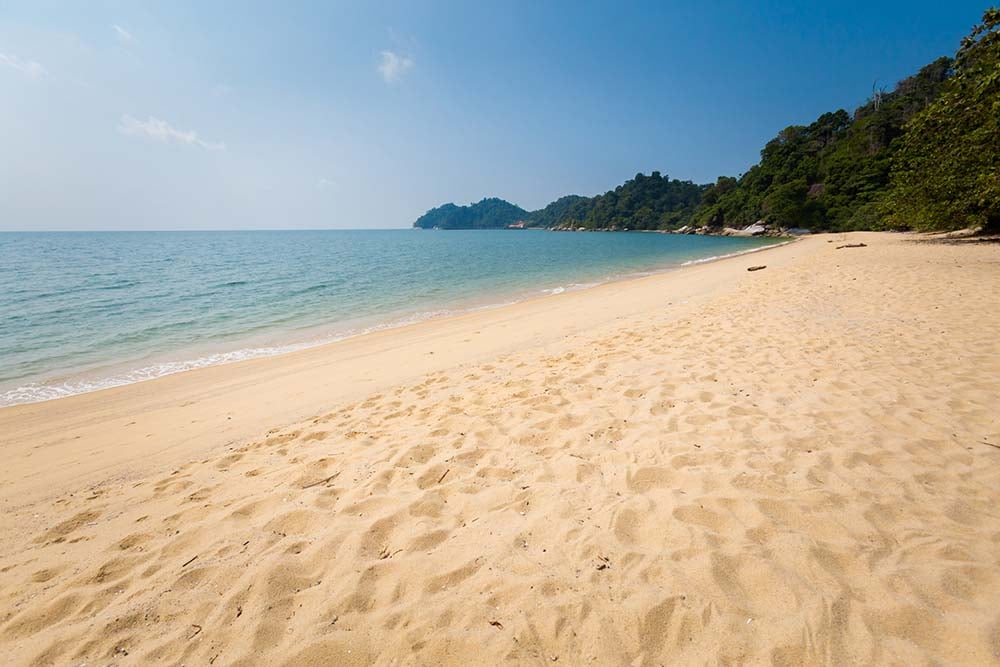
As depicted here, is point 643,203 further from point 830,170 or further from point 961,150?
point 961,150

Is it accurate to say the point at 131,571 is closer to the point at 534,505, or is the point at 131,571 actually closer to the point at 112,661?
the point at 112,661

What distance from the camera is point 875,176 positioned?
62156 millimetres

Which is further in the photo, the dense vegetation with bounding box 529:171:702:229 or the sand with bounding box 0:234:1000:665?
the dense vegetation with bounding box 529:171:702:229

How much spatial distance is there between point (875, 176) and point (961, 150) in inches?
2439

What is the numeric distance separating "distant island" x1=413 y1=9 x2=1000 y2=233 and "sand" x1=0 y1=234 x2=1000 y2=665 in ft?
46.4

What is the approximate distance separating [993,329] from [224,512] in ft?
36.4

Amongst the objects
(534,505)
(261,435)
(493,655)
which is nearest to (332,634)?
(493,655)

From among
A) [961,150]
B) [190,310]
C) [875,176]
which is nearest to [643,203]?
[875,176]

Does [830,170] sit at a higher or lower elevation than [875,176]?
higher

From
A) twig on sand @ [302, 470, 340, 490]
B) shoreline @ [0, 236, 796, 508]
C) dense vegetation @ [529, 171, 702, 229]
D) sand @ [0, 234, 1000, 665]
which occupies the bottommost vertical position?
shoreline @ [0, 236, 796, 508]

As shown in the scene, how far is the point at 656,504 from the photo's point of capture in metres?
2.86

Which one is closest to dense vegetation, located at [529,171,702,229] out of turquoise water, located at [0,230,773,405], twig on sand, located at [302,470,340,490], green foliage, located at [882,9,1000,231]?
green foliage, located at [882,9,1000,231]

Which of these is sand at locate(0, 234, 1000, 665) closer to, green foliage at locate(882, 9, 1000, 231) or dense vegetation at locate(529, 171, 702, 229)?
green foliage at locate(882, 9, 1000, 231)

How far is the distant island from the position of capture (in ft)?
48.8
